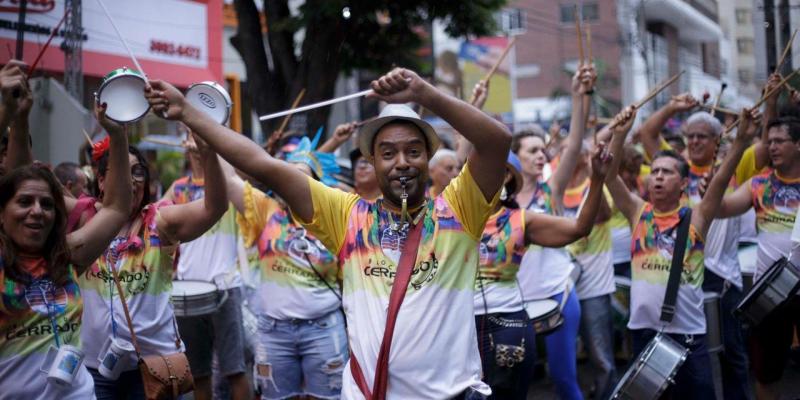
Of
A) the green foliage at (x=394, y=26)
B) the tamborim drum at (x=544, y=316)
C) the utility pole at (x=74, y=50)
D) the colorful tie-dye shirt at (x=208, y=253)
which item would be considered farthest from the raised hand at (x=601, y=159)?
the green foliage at (x=394, y=26)

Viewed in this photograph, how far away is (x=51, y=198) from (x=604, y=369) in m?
4.83

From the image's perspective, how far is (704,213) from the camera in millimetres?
6180

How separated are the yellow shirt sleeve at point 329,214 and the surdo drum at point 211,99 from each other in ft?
1.46

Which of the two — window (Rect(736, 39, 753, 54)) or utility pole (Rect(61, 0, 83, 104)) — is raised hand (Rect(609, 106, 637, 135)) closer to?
utility pole (Rect(61, 0, 83, 104))

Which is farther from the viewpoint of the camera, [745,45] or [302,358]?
[745,45]

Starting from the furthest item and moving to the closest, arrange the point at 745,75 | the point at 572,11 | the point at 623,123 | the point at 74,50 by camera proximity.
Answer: the point at 572,11 < the point at 745,75 < the point at 74,50 < the point at 623,123

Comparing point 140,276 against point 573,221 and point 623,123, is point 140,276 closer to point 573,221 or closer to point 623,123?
point 573,221

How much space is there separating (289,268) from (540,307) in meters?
1.68

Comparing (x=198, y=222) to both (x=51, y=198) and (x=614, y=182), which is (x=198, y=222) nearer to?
(x=51, y=198)

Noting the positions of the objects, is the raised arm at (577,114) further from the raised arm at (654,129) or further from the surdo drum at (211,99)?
the surdo drum at (211,99)

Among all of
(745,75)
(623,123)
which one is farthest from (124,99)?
(745,75)

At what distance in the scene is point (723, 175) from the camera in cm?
598

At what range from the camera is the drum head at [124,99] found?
373cm

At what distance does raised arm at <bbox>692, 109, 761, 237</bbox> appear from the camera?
5980mm
